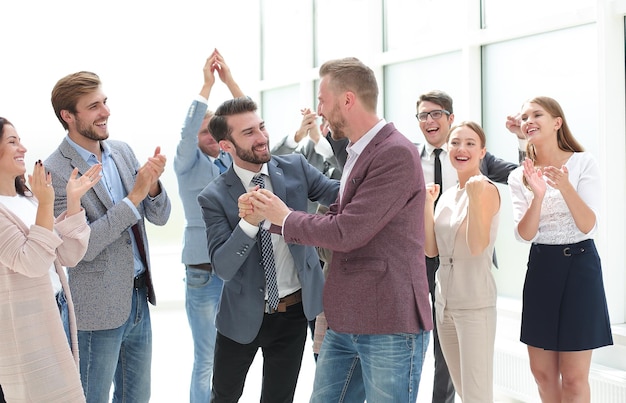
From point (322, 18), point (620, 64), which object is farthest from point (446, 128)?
point (322, 18)

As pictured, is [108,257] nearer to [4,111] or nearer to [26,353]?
[26,353]

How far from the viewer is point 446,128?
416 centimetres

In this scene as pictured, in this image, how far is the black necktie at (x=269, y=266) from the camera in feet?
9.75

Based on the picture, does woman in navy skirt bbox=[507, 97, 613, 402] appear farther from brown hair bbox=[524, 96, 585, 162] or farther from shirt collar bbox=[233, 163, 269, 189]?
shirt collar bbox=[233, 163, 269, 189]

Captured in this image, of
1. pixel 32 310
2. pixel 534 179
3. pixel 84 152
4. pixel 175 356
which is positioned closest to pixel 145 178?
pixel 84 152

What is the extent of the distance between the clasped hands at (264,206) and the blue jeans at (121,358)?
782mm

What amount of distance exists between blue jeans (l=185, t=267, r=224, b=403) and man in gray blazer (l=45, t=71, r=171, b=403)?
3.18 feet

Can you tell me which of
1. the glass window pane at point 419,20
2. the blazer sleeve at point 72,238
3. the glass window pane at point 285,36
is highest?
the glass window pane at point 285,36

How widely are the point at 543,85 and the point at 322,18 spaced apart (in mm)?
3435

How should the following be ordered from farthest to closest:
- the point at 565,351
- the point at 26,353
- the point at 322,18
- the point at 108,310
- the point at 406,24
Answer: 1. the point at 322,18
2. the point at 406,24
3. the point at 565,351
4. the point at 108,310
5. the point at 26,353

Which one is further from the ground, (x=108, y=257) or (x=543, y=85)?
(x=543, y=85)

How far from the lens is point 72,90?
3.11 m

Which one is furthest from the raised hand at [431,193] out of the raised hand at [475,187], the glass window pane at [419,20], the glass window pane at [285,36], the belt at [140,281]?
the glass window pane at [285,36]

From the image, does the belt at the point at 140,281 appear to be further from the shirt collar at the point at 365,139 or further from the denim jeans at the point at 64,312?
the shirt collar at the point at 365,139
